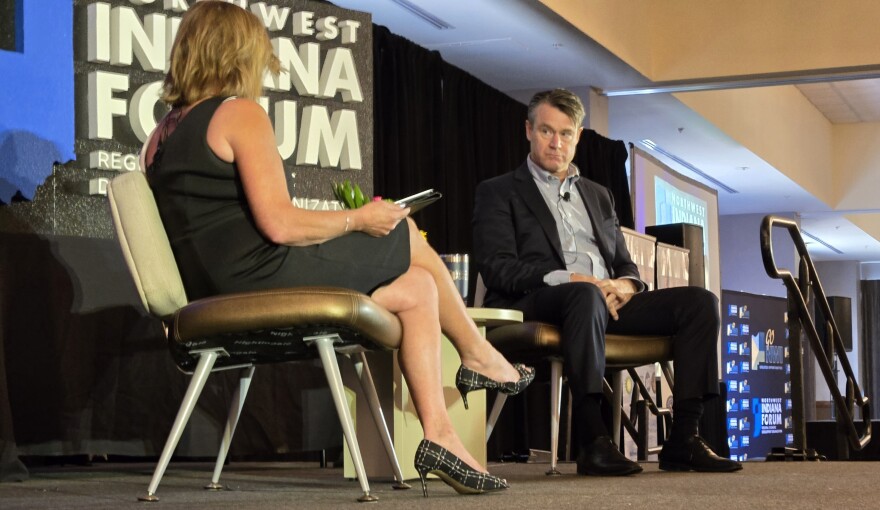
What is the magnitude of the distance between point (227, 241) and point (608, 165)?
243 inches

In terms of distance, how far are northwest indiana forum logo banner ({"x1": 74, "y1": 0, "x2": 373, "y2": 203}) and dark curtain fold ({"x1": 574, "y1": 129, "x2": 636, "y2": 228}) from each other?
11.9 feet

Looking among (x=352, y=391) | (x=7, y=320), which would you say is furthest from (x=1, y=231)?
(x=352, y=391)

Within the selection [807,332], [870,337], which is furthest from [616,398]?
[870,337]

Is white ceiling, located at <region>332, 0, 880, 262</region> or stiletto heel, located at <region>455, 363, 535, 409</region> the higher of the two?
white ceiling, located at <region>332, 0, 880, 262</region>

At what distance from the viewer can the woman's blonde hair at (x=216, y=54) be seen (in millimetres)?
2381

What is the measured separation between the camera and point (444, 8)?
6195mm

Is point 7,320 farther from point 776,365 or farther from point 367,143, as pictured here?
point 776,365

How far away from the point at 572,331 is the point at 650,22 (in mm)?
5249

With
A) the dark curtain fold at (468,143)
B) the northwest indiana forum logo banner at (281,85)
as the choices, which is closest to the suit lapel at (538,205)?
the northwest indiana forum logo banner at (281,85)

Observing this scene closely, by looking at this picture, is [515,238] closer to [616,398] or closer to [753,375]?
[616,398]

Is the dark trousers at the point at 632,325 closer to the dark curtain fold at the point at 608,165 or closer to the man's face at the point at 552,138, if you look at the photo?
the man's face at the point at 552,138

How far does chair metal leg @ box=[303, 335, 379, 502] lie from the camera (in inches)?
87.1

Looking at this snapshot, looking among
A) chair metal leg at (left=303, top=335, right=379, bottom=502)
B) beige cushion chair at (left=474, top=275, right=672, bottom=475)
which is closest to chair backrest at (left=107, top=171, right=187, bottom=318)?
chair metal leg at (left=303, top=335, right=379, bottom=502)

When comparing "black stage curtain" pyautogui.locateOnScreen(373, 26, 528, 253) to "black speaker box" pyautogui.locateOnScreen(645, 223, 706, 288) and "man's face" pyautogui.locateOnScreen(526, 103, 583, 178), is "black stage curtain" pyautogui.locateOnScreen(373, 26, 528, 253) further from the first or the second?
"man's face" pyautogui.locateOnScreen(526, 103, 583, 178)
